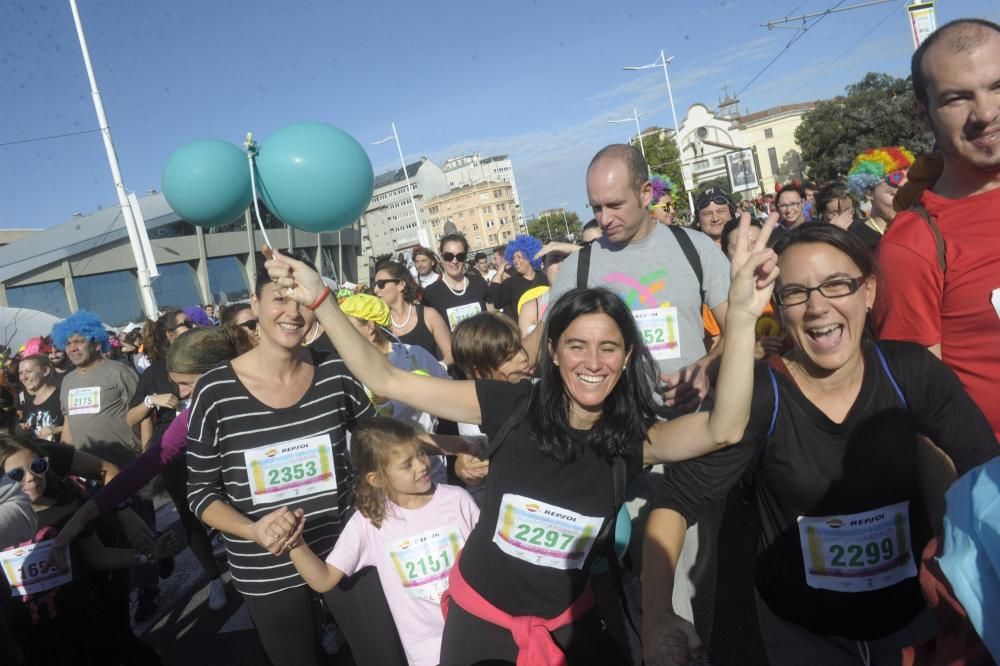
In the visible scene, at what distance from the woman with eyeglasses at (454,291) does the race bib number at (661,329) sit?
405cm

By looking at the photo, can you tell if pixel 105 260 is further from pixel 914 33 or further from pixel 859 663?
pixel 859 663

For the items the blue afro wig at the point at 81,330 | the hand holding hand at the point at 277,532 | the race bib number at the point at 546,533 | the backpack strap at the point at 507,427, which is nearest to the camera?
the race bib number at the point at 546,533

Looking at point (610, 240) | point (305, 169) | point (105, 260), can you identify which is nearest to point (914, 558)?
point (610, 240)

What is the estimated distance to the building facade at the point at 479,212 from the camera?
110 m

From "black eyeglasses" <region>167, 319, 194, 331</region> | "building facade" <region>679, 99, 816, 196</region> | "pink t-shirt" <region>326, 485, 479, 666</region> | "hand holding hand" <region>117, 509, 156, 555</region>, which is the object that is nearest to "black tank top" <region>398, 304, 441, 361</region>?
"hand holding hand" <region>117, 509, 156, 555</region>

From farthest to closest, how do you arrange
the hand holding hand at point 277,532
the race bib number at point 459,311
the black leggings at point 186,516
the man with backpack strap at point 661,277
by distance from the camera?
1. the race bib number at point 459,311
2. the black leggings at point 186,516
3. the man with backpack strap at point 661,277
4. the hand holding hand at point 277,532

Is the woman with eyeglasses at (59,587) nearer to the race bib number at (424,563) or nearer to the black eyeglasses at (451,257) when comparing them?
the race bib number at (424,563)

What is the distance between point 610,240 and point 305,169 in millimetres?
1475

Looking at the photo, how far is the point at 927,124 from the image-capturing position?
2064mm

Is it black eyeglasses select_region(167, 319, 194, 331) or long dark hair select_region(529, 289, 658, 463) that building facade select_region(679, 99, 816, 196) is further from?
long dark hair select_region(529, 289, 658, 463)

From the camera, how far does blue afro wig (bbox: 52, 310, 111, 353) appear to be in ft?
19.0

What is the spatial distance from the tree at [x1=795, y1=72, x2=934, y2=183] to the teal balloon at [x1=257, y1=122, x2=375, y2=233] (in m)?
40.2

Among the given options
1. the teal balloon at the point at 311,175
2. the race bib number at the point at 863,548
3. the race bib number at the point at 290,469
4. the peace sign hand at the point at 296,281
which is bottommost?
the race bib number at the point at 863,548

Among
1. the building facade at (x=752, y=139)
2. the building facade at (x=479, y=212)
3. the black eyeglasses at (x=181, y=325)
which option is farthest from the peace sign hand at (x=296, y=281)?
the building facade at (x=479, y=212)
